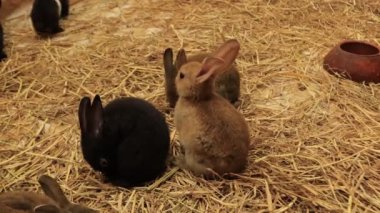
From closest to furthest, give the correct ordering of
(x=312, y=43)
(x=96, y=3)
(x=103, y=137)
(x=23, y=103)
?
(x=103, y=137), (x=23, y=103), (x=312, y=43), (x=96, y=3)

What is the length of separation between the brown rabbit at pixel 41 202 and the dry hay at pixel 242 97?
0.52 m

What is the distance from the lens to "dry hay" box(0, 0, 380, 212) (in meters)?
2.78

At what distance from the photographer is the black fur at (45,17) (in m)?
4.91

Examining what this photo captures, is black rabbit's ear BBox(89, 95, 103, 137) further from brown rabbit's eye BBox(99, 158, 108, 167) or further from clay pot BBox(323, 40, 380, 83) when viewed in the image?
clay pot BBox(323, 40, 380, 83)

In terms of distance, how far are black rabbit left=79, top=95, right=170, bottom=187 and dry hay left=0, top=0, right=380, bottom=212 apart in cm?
13

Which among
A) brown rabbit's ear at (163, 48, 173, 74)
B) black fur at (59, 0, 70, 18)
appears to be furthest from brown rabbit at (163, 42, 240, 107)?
black fur at (59, 0, 70, 18)

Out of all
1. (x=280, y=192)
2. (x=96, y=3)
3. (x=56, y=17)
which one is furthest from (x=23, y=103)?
(x=96, y=3)

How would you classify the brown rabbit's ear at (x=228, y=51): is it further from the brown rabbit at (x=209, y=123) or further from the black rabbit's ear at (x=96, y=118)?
the black rabbit's ear at (x=96, y=118)

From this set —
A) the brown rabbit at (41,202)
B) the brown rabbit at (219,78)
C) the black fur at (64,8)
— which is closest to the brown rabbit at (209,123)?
the brown rabbit at (219,78)

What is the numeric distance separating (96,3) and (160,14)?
893 millimetres

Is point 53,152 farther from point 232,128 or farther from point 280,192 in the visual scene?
point 280,192

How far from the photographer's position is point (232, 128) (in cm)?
270

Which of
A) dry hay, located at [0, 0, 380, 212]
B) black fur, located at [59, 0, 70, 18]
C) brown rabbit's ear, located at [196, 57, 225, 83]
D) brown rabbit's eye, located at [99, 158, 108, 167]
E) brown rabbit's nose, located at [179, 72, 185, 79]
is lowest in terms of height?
dry hay, located at [0, 0, 380, 212]

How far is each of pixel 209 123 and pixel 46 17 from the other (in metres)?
2.83
